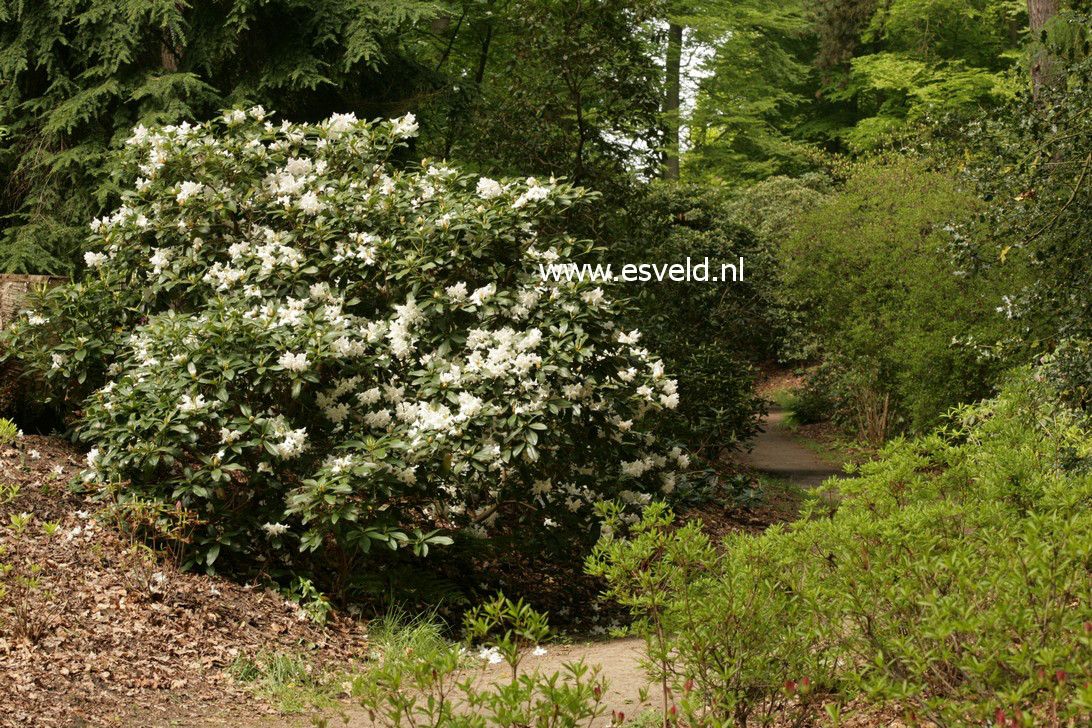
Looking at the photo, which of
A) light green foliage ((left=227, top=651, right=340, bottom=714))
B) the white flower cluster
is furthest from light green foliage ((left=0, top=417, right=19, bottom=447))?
light green foliage ((left=227, top=651, right=340, bottom=714))

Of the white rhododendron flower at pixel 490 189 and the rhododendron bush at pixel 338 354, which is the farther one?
the white rhododendron flower at pixel 490 189

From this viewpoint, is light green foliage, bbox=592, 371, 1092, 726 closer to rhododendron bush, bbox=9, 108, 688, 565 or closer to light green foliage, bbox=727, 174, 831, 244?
rhododendron bush, bbox=9, 108, 688, 565

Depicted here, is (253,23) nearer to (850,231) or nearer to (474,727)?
(850,231)

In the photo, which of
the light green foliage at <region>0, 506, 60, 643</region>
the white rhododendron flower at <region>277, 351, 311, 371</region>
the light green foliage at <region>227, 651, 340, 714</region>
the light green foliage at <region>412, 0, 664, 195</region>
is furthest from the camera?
the light green foliage at <region>412, 0, 664, 195</region>

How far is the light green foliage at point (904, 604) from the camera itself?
2.56 meters

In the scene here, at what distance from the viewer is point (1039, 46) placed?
8.25 m

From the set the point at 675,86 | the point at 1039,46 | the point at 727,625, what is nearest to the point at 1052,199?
the point at 1039,46

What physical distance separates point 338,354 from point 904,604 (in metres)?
3.19

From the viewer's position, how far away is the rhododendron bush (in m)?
5.09

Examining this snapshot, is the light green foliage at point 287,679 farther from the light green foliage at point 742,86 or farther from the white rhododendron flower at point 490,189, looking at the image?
the light green foliage at point 742,86

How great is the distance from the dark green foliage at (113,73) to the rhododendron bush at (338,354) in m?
3.06

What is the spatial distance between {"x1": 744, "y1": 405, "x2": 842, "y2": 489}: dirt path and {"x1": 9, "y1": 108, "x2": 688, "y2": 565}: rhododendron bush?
6.07 metres

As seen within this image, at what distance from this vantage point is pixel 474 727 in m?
2.62

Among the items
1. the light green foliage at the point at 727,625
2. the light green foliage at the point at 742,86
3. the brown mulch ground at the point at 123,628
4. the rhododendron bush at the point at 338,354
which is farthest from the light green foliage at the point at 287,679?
the light green foliage at the point at 742,86
